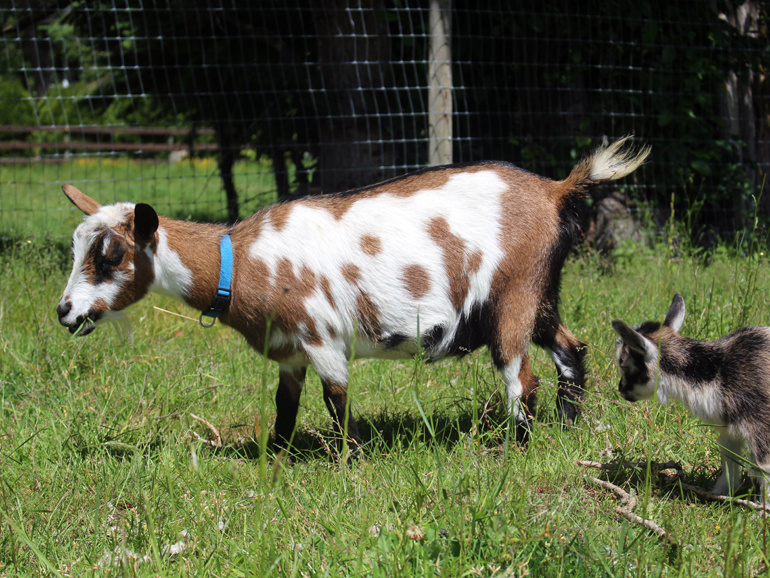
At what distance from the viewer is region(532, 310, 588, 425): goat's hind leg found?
124 inches

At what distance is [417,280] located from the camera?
2.90 m

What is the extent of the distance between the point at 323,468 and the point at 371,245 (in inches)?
36.6

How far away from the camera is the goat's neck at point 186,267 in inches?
113

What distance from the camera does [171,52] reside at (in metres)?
6.32

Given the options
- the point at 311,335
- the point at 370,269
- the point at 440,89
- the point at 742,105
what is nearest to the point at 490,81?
the point at 440,89

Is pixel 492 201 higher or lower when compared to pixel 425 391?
higher

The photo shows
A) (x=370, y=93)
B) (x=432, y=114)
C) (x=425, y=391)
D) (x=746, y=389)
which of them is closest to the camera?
(x=746, y=389)

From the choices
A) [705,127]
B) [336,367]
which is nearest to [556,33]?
[705,127]

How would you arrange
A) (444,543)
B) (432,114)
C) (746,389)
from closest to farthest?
(444,543)
(746,389)
(432,114)

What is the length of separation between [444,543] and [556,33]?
203 inches

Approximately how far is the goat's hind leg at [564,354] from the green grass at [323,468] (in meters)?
0.11

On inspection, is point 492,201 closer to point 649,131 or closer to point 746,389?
point 746,389

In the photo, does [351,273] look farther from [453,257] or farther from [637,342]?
[637,342]

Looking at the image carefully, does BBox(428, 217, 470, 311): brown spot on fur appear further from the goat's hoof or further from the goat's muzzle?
the goat's muzzle
